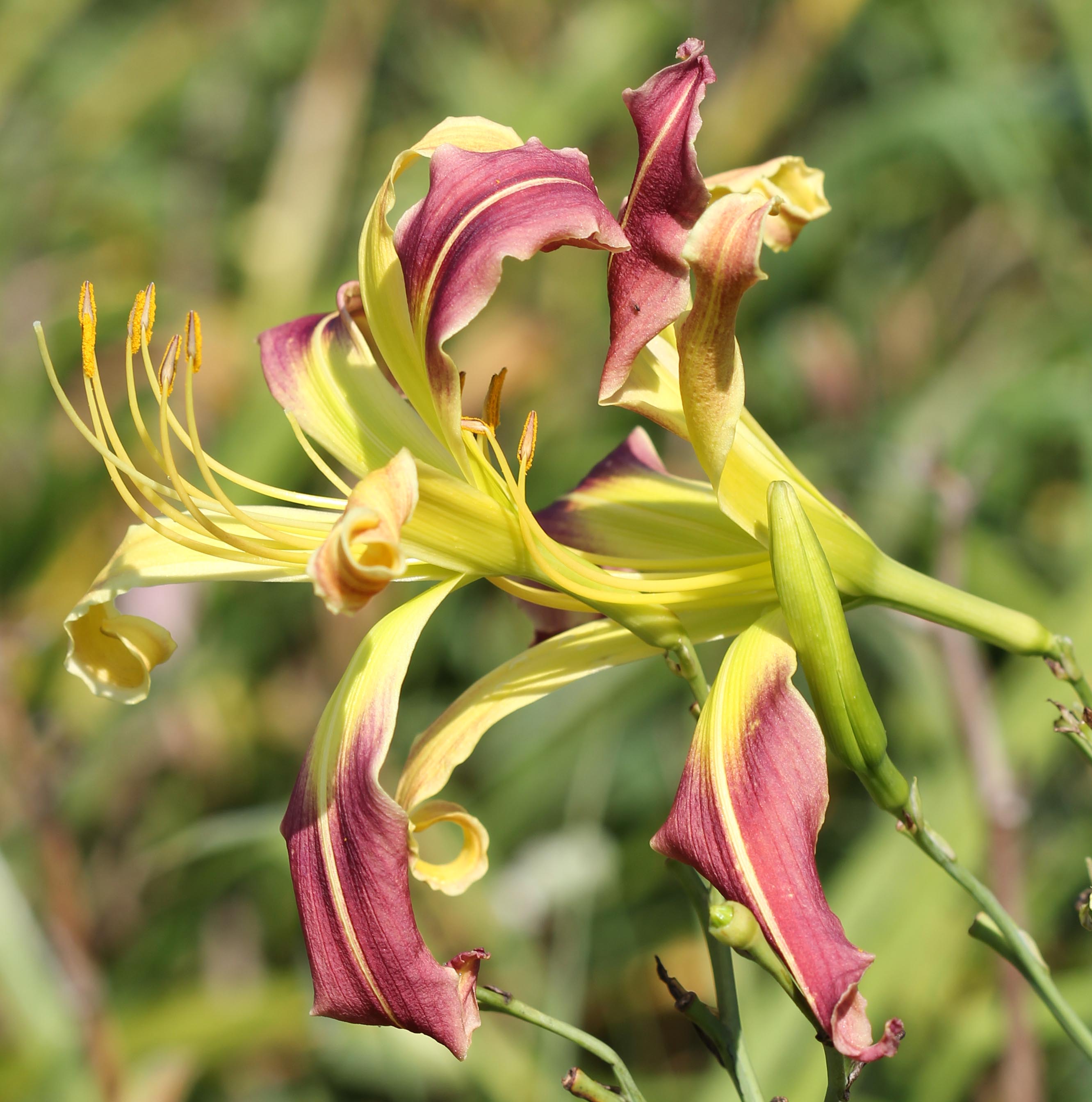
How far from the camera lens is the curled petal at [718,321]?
622 millimetres

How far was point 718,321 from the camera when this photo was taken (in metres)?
0.64

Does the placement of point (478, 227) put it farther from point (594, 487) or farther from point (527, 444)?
point (594, 487)

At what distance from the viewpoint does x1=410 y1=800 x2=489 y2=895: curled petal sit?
72 centimetres

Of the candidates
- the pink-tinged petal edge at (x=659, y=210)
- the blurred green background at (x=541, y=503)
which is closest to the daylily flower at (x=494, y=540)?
the pink-tinged petal edge at (x=659, y=210)

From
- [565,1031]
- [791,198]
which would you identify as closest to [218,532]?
[565,1031]

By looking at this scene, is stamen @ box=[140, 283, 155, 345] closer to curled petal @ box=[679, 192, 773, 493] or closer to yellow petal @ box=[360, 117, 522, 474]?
yellow petal @ box=[360, 117, 522, 474]

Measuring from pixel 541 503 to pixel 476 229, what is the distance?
5.01 ft

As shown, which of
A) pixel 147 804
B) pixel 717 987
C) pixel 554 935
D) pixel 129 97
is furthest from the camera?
pixel 129 97

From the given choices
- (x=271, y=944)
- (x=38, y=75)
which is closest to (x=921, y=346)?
(x=271, y=944)

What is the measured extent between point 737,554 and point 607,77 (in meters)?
2.21

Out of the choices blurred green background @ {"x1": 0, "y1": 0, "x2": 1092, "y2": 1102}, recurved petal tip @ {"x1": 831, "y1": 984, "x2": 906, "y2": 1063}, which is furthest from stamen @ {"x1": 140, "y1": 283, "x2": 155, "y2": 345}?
blurred green background @ {"x1": 0, "y1": 0, "x2": 1092, "y2": 1102}

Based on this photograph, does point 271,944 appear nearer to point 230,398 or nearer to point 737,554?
point 230,398

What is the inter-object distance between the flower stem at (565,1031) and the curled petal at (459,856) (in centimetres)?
9

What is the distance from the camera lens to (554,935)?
1989 mm
